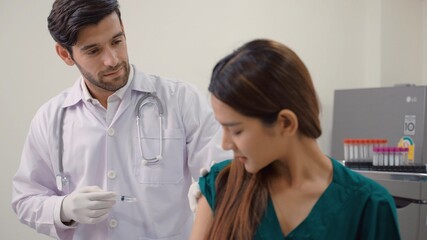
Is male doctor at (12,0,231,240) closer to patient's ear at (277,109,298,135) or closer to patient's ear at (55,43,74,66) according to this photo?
patient's ear at (55,43,74,66)

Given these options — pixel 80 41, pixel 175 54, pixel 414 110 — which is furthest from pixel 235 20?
pixel 80 41

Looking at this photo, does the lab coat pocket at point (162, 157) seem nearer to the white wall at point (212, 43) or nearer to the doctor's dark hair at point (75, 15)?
the doctor's dark hair at point (75, 15)

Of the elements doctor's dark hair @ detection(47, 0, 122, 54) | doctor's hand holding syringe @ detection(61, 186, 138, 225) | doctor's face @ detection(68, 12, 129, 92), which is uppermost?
doctor's dark hair @ detection(47, 0, 122, 54)

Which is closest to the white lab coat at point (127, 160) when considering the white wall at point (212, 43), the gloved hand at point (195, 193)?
the gloved hand at point (195, 193)

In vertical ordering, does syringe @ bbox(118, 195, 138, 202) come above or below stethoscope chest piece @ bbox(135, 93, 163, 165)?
below

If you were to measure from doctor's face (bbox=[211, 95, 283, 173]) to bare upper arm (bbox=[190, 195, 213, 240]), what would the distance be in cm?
21

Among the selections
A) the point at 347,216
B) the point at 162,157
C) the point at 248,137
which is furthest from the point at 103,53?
the point at 347,216

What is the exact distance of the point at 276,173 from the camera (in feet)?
3.80

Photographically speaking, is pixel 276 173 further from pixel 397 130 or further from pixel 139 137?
pixel 397 130

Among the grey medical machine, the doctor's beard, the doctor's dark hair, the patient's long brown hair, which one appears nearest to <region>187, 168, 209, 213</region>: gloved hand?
the patient's long brown hair

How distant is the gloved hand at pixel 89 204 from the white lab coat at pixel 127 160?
2.2 inches

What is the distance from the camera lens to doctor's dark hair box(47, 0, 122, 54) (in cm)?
140

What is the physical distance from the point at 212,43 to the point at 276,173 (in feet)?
6.75

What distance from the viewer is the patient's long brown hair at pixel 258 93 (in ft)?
3.14
